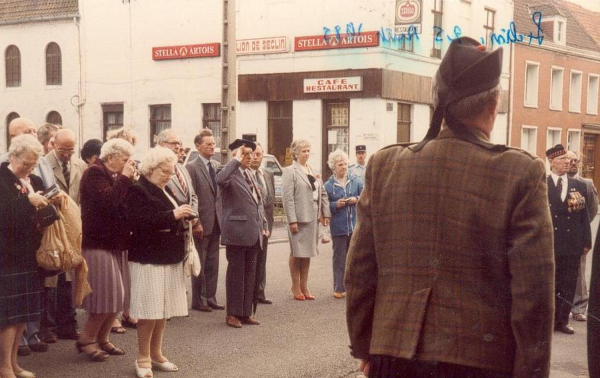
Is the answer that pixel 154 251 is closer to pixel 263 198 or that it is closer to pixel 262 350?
pixel 262 350

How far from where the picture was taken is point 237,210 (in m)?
8.15

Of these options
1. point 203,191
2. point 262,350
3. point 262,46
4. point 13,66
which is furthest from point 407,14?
point 262,350

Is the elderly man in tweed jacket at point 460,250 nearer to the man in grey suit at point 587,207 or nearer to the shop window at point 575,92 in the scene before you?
the man in grey suit at point 587,207

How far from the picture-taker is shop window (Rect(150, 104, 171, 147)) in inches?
1184

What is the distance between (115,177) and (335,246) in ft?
13.1

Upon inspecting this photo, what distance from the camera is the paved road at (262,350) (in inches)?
251

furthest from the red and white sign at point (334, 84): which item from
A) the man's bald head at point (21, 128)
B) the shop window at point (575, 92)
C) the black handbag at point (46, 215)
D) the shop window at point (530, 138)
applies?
the black handbag at point (46, 215)

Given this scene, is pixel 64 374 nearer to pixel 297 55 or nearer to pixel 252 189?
pixel 252 189

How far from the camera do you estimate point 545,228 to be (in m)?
2.54

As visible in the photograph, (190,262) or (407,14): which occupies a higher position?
(407,14)

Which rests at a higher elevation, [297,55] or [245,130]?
[297,55]

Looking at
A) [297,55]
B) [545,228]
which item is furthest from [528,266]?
[297,55]

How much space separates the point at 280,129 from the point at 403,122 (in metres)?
4.44

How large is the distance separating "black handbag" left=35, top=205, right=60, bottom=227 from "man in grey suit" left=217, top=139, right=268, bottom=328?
247 centimetres
